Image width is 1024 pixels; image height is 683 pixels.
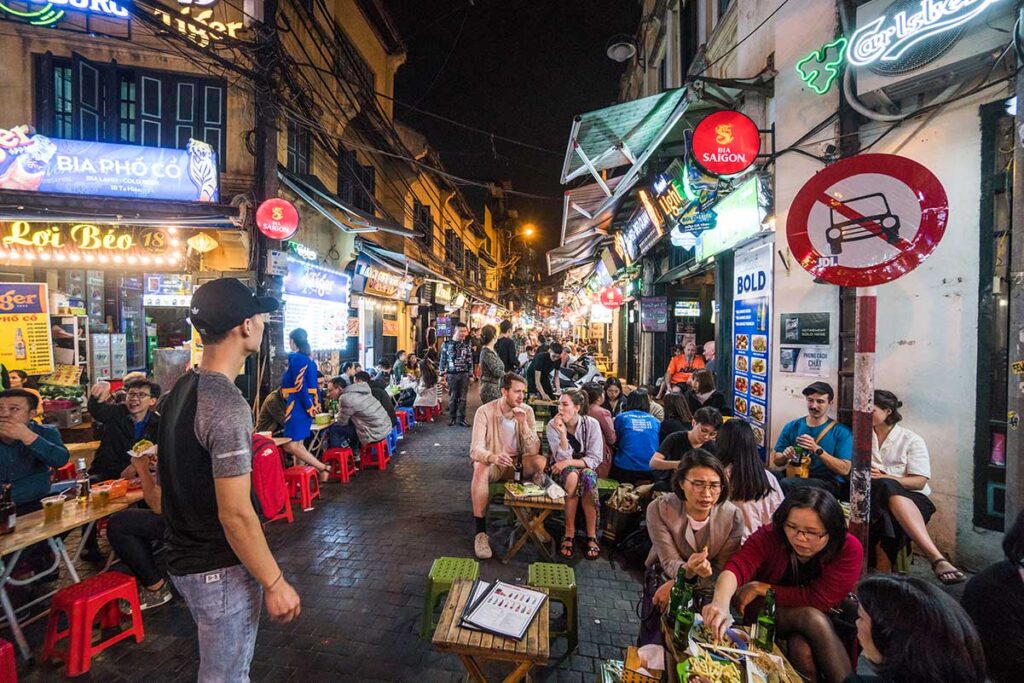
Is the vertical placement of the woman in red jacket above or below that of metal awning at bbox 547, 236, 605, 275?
below

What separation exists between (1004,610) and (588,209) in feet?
35.1

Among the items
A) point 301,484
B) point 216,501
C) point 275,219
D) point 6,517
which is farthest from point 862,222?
point 275,219

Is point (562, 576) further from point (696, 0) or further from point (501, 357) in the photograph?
point (696, 0)

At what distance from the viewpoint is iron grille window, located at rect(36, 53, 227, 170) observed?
26.9ft

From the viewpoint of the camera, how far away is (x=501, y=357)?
34.6 feet

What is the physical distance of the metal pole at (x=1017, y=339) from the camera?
3.04 metres

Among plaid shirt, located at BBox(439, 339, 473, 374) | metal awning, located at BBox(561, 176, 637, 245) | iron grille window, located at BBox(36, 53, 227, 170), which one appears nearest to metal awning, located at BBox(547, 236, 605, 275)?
metal awning, located at BBox(561, 176, 637, 245)

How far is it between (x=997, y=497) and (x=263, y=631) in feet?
22.6

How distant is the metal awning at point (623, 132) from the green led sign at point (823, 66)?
4.74 ft

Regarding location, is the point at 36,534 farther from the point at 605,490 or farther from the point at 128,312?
the point at 128,312

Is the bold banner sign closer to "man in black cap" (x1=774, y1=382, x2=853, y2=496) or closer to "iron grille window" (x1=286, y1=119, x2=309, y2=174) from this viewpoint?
"iron grille window" (x1=286, y1=119, x2=309, y2=174)

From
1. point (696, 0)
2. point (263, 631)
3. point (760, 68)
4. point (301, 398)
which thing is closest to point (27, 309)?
point (301, 398)

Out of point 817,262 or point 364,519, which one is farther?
point 364,519

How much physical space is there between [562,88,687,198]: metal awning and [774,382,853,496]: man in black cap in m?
4.39
